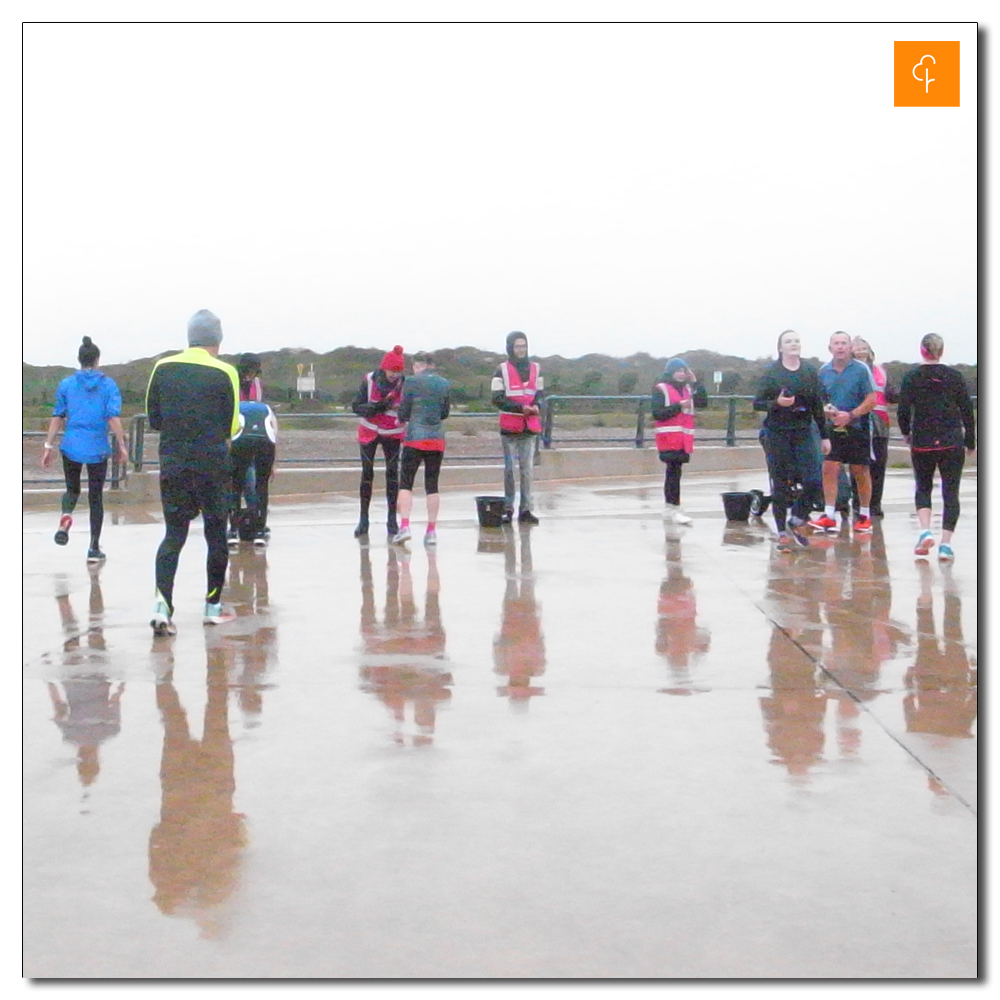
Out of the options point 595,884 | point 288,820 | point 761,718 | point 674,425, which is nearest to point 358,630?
point 761,718

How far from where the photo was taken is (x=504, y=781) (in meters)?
5.18

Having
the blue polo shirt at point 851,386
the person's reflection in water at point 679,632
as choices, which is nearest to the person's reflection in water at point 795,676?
the person's reflection in water at point 679,632

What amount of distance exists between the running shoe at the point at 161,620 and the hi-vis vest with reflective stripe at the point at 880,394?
7530 millimetres

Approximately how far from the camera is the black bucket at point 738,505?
1380 centimetres

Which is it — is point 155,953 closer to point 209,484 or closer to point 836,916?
point 836,916

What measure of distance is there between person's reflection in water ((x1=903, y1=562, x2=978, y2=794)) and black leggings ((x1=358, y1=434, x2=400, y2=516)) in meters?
5.04

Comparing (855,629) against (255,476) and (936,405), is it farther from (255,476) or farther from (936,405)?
(255,476)

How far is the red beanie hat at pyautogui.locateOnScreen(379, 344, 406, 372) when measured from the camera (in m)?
12.1

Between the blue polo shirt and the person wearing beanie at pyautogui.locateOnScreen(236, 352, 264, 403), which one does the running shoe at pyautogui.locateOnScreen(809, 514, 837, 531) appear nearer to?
the blue polo shirt

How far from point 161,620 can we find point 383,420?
4789 mm

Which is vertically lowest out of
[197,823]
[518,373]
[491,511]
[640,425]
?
[197,823]

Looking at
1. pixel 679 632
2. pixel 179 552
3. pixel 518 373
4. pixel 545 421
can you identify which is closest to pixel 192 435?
pixel 179 552

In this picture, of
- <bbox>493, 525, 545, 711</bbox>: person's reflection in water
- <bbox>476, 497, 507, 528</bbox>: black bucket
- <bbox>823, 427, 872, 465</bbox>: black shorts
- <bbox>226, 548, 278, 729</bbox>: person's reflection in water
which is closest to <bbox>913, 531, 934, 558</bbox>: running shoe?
<bbox>823, 427, 872, 465</bbox>: black shorts

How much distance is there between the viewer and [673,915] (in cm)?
391
